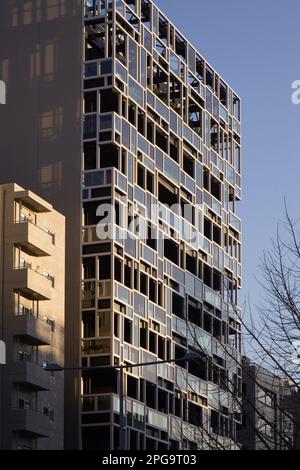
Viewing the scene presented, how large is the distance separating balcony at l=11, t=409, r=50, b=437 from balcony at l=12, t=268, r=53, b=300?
22.0 ft

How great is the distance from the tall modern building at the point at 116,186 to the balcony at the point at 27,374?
6.14 meters

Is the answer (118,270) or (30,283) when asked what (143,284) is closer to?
(118,270)

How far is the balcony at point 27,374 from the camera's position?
256 feet

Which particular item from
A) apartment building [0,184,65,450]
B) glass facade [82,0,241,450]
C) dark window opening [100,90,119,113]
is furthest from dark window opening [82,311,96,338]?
dark window opening [100,90,119,113]

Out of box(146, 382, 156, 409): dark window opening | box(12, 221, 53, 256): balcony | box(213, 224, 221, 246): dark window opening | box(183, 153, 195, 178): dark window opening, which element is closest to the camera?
box(12, 221, 53, 256): balcony

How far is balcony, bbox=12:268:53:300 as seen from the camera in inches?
3113

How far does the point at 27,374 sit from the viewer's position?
78.0 meters

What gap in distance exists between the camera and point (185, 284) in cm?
9856

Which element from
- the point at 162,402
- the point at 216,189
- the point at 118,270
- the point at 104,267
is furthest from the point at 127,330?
the point at 216,189

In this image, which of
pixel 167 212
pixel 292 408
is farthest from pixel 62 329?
pixel 292 408

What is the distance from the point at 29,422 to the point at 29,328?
204 inches

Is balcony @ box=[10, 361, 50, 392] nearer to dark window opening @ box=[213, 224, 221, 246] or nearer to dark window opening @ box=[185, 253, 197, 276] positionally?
dark window opening @ box=[185, 253, 197, 276]

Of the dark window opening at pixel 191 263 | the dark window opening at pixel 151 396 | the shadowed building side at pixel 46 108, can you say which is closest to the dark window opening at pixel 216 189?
the dark window opening at pixel 191 263

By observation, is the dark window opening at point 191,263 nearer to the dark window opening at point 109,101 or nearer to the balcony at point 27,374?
the dark window opening at point 109,101
